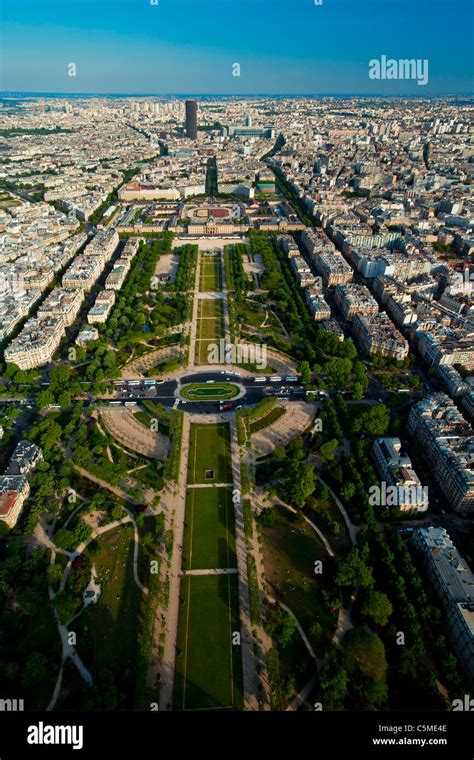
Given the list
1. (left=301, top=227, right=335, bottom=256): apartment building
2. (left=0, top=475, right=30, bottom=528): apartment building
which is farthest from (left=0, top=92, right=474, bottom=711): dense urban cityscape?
(left=301, top=227, right=335, bottom=256): apartment building

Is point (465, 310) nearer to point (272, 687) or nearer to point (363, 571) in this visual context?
point (363, 571)

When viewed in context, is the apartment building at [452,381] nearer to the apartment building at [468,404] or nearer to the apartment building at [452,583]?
the apartment building at [468,404]

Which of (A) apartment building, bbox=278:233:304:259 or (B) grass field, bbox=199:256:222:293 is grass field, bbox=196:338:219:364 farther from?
(A) apartment building, bbox=278:233:304:259

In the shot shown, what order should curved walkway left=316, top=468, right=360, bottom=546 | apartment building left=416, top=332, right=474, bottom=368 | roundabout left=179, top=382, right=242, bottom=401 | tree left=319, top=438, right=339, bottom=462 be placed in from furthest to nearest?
apartment building left=416, top=332, right=474, bottom=368 < roundabout left=179, top=382, right=242, bottom=401 < tree left=319, top=438, right=339, bottom=462 < curved walkway left=316, top=468, right=360, bottom=546

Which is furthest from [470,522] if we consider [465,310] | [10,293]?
[10,293]

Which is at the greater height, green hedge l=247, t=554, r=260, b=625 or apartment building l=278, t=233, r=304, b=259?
apartment building l=278, t=233, r=304, b=259

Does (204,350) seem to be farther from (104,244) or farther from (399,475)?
(104,244)
